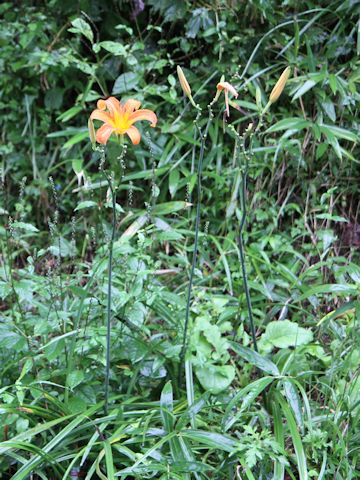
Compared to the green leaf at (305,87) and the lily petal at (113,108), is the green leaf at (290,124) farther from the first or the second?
the lily petal at (113,108)

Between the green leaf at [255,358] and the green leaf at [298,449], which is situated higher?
the green leaf at [255,358]

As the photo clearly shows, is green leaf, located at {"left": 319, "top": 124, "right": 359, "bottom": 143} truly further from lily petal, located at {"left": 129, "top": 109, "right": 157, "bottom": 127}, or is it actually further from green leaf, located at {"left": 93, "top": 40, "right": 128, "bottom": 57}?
lily petal, located at {"left": 129, "top": 109, "right": 157, "bottom": 127}

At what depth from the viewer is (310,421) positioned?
5.73 ft

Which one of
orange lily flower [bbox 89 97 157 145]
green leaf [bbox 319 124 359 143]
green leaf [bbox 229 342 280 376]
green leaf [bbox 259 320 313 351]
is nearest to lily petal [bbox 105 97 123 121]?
orange lily flower [bbox 89 97 157 145]

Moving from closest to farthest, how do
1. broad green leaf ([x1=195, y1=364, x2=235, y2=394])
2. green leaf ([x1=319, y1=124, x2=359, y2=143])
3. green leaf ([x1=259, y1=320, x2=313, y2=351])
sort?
1. broad green leaf ([x1=195, y1=364, x2=235, y2=394])
2. green leaf ([x1=259, y1=320, x2=313, y2=351])
3. green leaf ([x1=319, y1=124, x2=359, y2=143])

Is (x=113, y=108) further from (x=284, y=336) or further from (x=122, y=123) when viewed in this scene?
(x=284, y=336)

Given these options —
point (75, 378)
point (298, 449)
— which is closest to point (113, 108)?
point (75, 378)

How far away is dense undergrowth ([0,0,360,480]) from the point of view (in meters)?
1.72

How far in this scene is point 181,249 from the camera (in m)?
2.70

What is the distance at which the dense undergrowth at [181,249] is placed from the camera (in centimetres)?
172

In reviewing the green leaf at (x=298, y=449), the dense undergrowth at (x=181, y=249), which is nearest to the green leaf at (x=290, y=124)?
the dense undergrowth at (x=181, y=249)

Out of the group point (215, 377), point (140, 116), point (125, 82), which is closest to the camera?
point (140, 116)

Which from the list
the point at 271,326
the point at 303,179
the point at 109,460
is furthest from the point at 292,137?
the point at 109,460

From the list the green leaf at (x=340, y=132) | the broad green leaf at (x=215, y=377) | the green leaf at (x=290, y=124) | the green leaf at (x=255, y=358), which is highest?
the green leaf at (x=290, y=124)
